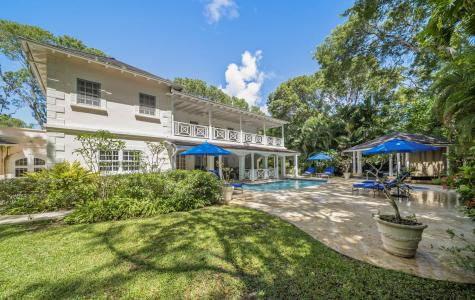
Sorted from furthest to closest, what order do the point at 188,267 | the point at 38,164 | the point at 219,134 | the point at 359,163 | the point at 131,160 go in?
the point at 359,163, the point at 219,134, the point at 38,164, the point at 131,160, the point at 188,267

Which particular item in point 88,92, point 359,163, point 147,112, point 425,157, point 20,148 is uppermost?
point 88,92

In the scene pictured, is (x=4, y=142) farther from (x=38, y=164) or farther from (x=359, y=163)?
(x=359, y=163)

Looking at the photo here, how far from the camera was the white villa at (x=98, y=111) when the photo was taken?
9.59 metres

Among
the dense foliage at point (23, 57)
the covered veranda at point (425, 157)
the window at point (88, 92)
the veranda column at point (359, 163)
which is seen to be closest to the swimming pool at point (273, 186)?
the veranda column at point (359, 163)

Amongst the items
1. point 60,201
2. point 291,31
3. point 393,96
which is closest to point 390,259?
point 60,201

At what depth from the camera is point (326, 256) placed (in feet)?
12.6

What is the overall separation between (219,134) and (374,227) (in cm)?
1366

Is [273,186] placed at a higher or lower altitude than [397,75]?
lower

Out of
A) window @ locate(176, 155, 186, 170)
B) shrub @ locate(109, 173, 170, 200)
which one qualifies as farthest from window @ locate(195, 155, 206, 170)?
shrub @ locate(109, 173, 170, 200)

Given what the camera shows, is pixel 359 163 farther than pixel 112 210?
Yes

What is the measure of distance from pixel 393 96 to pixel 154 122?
26133 mm

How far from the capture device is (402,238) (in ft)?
12.1

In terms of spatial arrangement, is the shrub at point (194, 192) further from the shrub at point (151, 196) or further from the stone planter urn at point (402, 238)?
the stone planter urn at point (402, 238)

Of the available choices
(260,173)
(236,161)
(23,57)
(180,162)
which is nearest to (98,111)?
(180,162)
